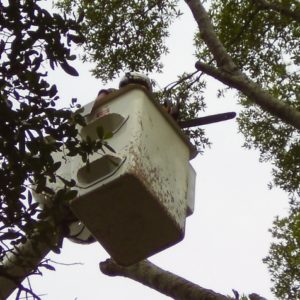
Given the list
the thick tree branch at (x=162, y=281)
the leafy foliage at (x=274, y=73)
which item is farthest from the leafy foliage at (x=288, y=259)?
the thick tree branch at (x=162, y=281)

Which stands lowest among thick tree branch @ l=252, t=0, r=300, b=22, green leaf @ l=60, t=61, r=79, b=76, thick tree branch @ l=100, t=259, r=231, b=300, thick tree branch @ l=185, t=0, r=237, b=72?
thick tree branch @ l=100, t=259, r=231, b=300

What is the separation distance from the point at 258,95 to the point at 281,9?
5.06ft

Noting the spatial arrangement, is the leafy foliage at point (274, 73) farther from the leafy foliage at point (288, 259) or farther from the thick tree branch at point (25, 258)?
the thick tree branch at point (25, 258)

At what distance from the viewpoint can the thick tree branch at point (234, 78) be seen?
4281 mm

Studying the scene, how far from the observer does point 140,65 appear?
671 cm

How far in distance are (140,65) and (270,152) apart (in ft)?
4.91

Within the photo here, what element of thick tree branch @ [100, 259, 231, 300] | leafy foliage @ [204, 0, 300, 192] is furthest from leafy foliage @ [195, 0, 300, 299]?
thick tree branch @ [100, 259, 231, 300]

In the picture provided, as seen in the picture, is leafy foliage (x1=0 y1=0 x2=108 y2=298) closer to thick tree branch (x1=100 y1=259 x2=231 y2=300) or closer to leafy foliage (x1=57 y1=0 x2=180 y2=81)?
thick tree branch (x1=100 y1=259 x2=231 y2=300)

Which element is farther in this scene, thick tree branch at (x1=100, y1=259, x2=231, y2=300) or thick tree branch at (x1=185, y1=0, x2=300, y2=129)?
thick tree branch at (x1=185, y1=0, x2=300, y2=129)

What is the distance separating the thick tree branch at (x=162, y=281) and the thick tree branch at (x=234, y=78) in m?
1.18

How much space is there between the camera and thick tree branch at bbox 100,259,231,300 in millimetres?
3499

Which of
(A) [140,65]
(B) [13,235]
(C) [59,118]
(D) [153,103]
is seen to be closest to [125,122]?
(D) [153,103]

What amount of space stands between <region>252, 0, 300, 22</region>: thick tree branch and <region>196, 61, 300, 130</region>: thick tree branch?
116 centimetres

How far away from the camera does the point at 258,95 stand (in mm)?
4496
